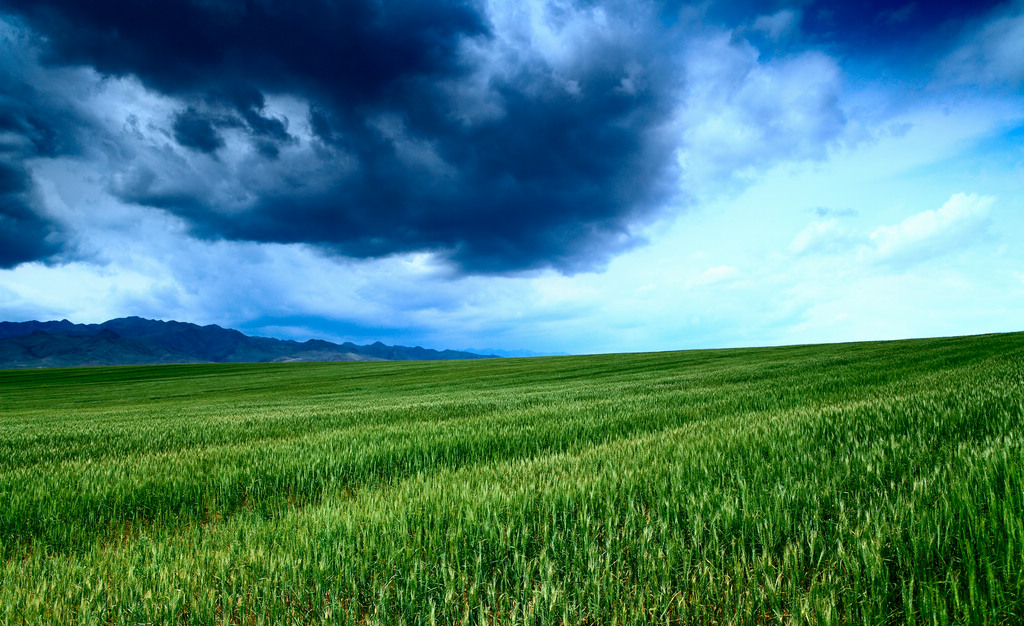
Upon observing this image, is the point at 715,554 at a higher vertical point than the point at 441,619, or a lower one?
higher

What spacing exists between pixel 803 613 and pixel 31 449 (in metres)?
12.7

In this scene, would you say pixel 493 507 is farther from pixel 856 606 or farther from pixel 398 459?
pixel 398 459

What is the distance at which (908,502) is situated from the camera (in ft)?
9.62

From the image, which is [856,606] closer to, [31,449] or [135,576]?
[135,576]

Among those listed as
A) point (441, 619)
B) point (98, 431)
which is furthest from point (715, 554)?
point (98, 431)

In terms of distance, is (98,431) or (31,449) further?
(98,431)

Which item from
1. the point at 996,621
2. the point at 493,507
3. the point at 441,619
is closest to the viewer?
the point at 996,621

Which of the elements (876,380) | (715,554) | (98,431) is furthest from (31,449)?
(876,380)

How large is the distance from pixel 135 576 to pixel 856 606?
4152 mm

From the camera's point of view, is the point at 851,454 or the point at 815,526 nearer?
the point at 815,526

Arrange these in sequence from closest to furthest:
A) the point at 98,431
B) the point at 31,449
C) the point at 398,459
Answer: the point at 398,459, the point at 31,449, the point at 98,431

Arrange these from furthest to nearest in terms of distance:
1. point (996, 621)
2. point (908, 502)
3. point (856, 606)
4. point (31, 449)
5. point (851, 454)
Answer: point (31, 449)
point (851, 454)
point (908, 502)
point (856, 606)
point (996, 621)

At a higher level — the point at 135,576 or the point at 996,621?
the point at 996,621

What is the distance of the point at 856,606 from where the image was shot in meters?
2.21
